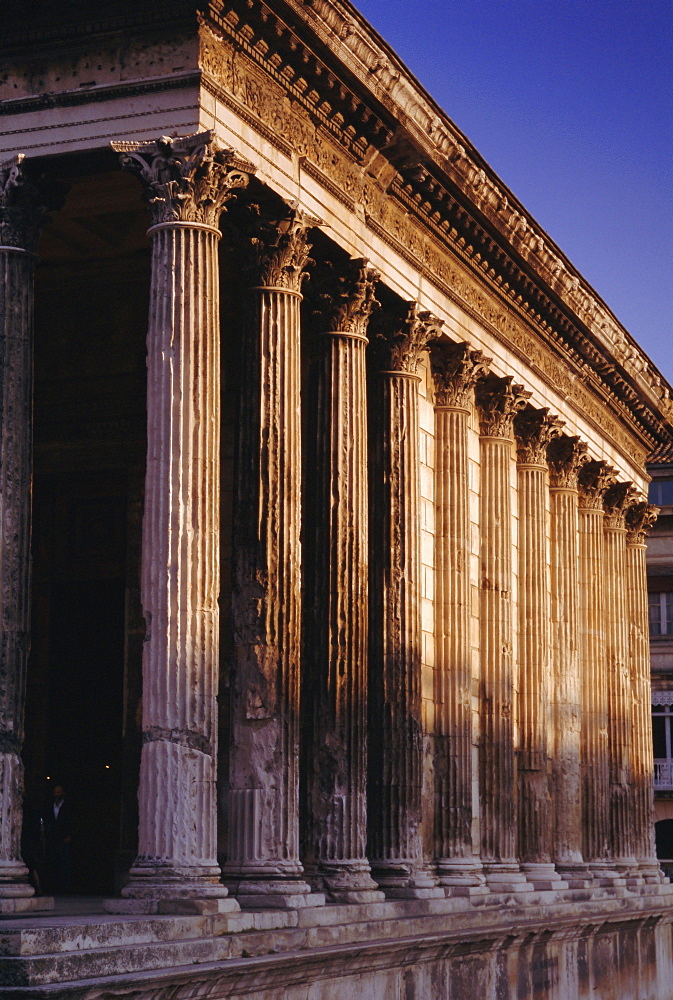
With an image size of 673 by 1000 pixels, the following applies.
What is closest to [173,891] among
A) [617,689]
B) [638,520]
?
[617,689]

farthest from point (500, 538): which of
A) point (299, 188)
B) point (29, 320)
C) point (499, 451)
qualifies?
point (29, 320)

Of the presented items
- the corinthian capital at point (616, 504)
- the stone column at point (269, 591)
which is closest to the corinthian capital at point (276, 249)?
the stone column at point (269, 591)

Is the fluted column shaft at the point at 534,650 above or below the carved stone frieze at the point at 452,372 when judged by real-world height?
below

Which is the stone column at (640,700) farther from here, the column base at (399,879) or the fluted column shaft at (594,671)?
the column base at (399,879)

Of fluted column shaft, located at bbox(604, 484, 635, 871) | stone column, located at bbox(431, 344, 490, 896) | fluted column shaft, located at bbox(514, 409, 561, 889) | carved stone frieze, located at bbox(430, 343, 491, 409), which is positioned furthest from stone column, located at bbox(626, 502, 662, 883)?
carved stone frieze, located at bbox(430, 343, 491, 409)

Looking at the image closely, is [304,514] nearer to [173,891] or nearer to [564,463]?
[173,891]

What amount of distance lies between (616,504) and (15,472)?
20.2 meters

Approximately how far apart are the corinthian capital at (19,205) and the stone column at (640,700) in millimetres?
21094

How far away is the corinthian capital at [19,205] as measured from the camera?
18.9 metres

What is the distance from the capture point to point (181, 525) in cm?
1788

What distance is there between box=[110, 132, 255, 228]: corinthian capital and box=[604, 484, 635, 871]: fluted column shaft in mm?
18804

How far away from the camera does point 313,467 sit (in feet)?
73.4

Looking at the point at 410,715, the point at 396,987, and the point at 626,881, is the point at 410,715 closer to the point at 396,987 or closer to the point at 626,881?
the point at 396,987

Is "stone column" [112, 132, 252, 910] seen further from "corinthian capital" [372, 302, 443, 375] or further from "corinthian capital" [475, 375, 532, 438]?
"corinthian capital" [475, 375, 532, 438]
